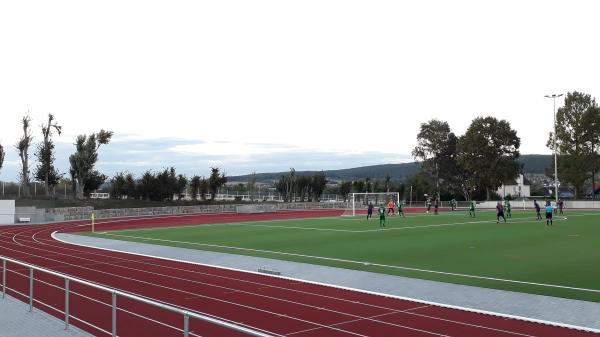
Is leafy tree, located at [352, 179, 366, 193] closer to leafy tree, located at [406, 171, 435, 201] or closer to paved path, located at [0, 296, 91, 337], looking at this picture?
leafy tree, located at [406, 171, 435, 201]

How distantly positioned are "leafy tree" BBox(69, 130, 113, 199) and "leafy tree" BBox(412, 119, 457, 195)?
5166 cm

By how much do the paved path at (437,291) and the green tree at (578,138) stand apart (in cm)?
6624

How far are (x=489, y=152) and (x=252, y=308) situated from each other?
245ft

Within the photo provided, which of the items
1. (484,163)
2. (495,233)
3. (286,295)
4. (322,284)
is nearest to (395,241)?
(495,233)

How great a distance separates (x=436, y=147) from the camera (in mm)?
91750

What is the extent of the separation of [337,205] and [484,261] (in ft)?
200

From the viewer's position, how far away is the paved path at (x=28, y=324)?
27.9ft

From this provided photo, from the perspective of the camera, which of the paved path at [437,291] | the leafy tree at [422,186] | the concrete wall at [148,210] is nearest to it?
the paved path at [437,291]

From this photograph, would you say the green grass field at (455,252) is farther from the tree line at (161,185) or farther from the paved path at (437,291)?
the tree line at (161,185)

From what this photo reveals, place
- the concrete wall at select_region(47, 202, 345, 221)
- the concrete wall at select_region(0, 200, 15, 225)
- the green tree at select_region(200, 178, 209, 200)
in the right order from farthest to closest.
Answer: the green tree at select_region(200, 178, 209, 200) < the concrete wall at select_region(47, 202, 345, 221) < the concrete wall at select_region(0, 200, 15, 225)

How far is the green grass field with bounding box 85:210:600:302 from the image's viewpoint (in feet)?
44.3

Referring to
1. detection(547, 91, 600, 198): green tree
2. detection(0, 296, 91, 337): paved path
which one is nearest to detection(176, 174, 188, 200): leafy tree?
detection(547, 91, 600, 198): green tree

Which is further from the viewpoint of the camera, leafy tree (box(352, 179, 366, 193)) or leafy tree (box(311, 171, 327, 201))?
leafy tree (box(352, 179, 366, 193))

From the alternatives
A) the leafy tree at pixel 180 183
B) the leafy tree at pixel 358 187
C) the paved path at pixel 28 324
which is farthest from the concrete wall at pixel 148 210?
the paved path at pixel 28 324
